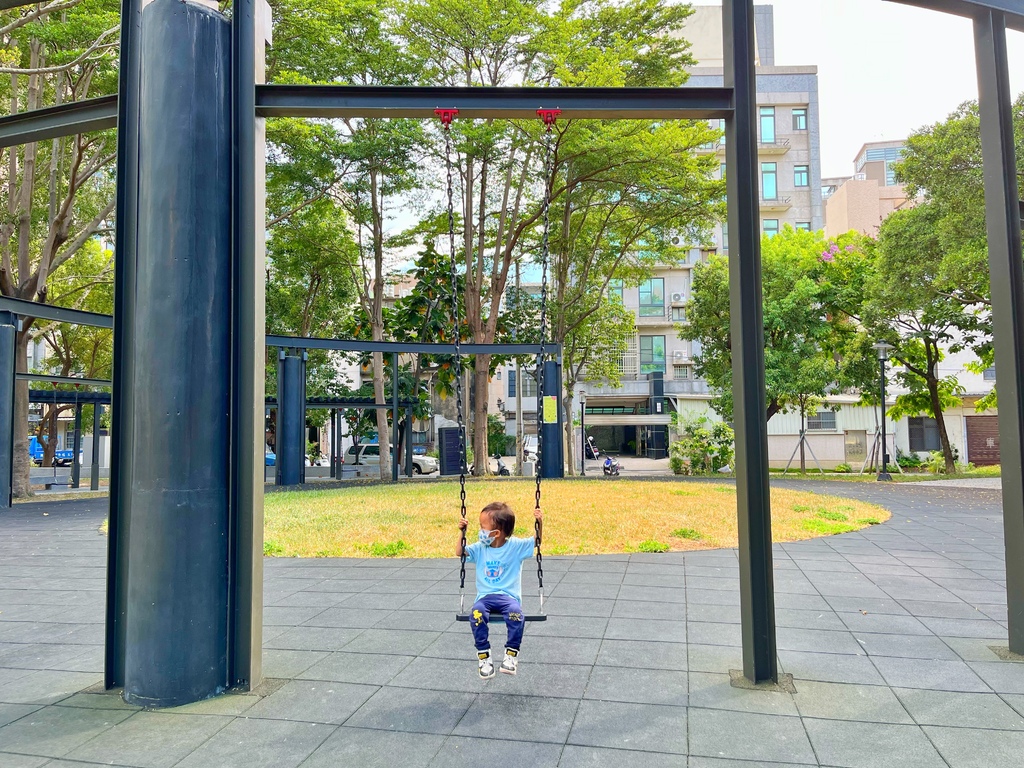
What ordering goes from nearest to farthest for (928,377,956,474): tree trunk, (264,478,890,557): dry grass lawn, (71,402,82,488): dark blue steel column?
(264,478,890,557): dry grass lawn
(71,402,82,488): dark blue steel column
(928,377,956,474): tree trunk

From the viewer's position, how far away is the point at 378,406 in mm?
21000

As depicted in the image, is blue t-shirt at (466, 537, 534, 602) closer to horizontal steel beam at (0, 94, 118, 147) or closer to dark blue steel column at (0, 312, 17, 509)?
horizontal steel beam at (0, 94, 118, 147)

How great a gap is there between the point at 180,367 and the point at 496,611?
2.27 metres

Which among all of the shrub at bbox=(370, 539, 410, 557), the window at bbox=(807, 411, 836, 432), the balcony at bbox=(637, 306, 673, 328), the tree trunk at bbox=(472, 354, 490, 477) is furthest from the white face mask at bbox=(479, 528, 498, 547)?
the balcony at bbox=(637, 306, 673, 328)

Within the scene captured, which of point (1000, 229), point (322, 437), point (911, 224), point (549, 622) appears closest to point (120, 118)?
point (549, 622)

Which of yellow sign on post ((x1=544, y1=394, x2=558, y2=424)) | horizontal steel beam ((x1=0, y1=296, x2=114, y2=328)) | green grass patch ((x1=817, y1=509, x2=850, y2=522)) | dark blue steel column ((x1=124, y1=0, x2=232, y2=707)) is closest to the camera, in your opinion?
dark blue steel column ((x1=124, y1=0, x2=232, y2=707))

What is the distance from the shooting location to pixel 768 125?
42.4m

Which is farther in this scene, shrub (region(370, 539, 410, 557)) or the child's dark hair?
shrub (region(370, 539, 410, 557))

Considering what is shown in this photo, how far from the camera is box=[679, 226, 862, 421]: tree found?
939 inches

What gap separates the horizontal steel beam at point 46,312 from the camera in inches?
543

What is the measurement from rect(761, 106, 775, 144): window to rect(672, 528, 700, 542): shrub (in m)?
38.3

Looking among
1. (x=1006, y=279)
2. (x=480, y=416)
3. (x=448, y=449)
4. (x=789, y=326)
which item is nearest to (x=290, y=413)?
(x=448, y=449)

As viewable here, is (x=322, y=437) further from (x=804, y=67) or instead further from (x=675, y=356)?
(x=804, y=67)

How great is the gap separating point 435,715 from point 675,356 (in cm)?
4024
